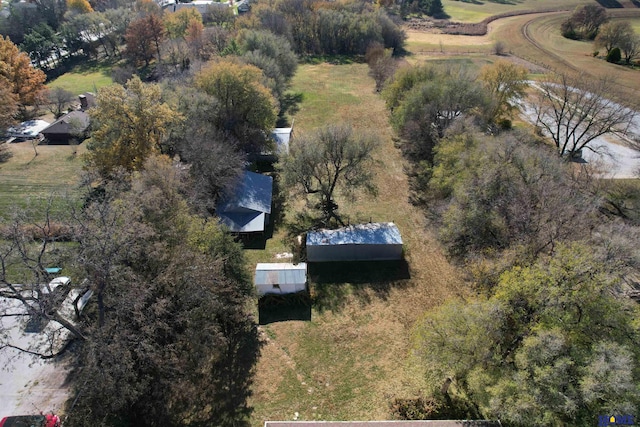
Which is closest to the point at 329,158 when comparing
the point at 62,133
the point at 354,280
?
the point at 354,280

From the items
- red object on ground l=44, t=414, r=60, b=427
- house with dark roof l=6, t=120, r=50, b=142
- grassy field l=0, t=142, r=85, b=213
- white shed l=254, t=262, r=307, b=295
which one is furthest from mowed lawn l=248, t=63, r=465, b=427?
house with dark roof l=6, t=120, r=50, b=142

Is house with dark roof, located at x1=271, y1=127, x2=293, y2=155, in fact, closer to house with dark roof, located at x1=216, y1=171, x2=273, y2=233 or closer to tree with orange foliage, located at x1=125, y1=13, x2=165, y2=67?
house with dark roof, located at x1=216, y1=171, x2=273, y2=233

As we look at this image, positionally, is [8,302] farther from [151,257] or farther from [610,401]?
[610,401]

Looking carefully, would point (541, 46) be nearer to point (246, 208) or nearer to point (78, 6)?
point (246, 208)

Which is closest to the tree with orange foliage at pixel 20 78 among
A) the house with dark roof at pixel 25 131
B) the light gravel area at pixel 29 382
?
the house with dark roof at pixel 25 131

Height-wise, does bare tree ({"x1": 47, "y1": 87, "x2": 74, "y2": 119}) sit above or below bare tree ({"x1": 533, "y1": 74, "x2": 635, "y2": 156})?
below
